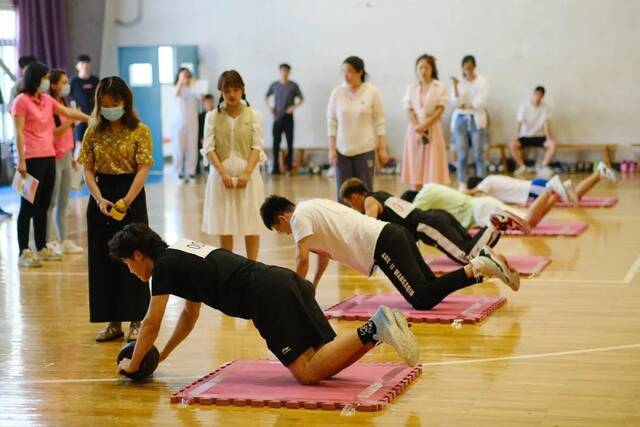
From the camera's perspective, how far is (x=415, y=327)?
623cm

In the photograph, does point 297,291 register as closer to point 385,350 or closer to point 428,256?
point 385,350

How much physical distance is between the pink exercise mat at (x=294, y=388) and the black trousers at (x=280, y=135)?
12857 millimetres

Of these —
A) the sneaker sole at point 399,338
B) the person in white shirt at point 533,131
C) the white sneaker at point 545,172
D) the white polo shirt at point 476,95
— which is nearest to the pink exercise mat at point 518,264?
the sneaker sole at point 399,338

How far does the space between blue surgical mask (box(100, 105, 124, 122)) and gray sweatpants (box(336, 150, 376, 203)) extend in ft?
12.4

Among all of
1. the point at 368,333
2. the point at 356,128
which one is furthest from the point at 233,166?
the point at 368,333

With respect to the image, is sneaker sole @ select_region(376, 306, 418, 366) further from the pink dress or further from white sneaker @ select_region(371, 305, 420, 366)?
the pink dress

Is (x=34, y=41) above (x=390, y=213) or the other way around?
above

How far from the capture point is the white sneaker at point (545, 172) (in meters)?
16.5

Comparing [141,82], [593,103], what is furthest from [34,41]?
[593,103]

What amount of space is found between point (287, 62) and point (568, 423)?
579 inches

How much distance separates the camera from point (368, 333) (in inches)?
184

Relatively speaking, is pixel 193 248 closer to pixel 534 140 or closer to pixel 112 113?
pixel 112 113

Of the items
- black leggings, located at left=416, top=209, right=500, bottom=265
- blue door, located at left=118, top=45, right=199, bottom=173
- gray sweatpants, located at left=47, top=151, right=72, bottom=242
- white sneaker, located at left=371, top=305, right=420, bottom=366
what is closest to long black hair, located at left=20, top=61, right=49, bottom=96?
gray sweatpants, located at left=47, top=151, right=72, bottom=242

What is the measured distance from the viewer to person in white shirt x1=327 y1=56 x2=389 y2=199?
946 centimetres
